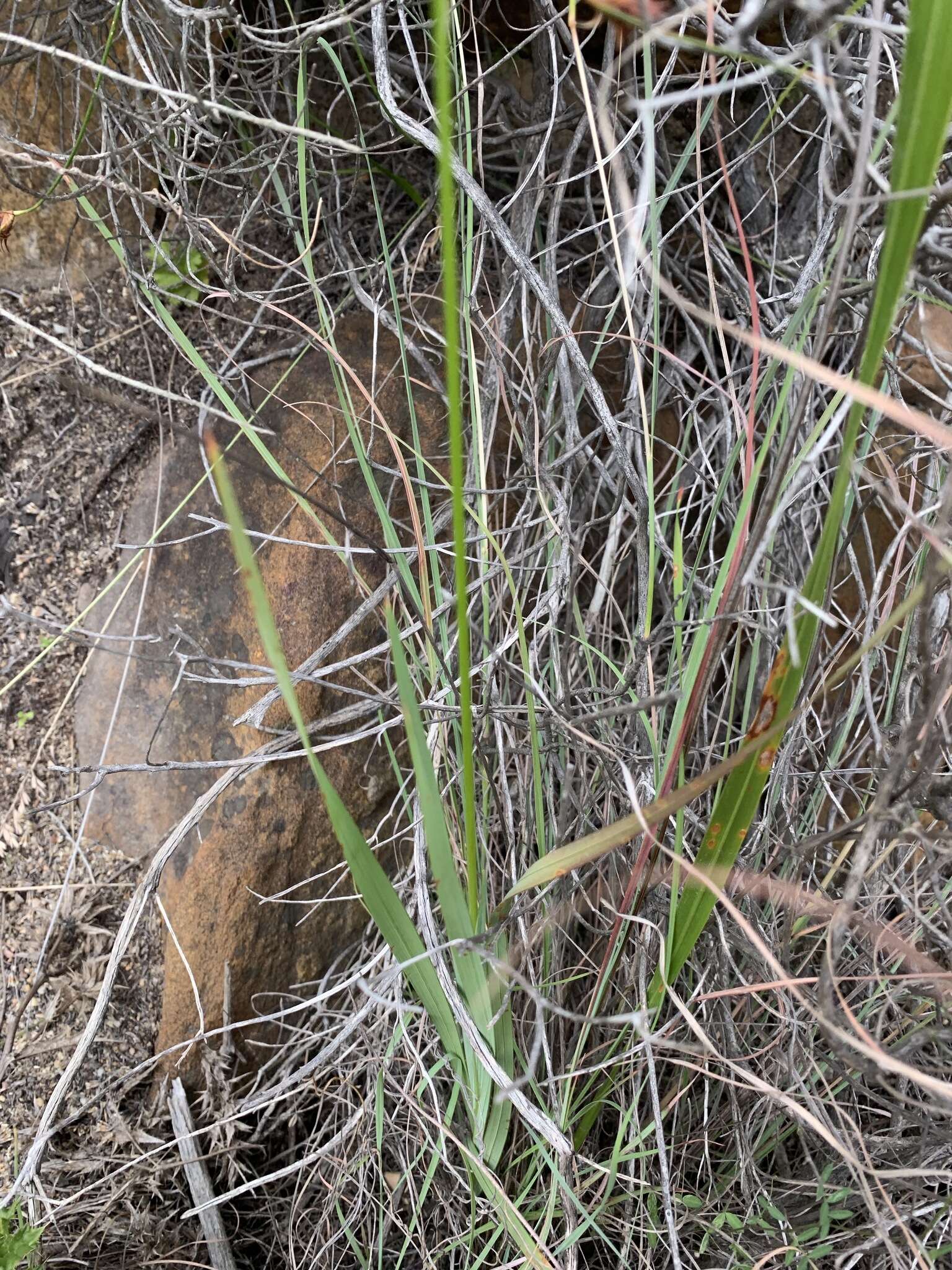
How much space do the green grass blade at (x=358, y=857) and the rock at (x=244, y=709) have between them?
0.32 metres

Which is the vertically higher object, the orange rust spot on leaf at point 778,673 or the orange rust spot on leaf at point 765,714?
the orange rust spot on leaf at point 778,673

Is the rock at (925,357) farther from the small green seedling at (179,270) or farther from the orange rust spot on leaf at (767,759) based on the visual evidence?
the small green seedling at (179,270)

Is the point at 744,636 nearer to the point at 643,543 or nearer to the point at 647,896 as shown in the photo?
the point at 643,543

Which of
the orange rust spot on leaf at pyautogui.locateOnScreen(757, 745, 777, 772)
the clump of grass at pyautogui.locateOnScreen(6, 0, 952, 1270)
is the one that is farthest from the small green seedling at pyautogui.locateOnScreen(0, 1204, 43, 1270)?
the orange rust spot on leaf at pyautogui.locateOnScreen(757, 745, 777, 772)

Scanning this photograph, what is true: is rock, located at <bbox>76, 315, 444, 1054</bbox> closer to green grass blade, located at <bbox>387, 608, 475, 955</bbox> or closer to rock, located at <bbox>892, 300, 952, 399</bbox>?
green grass blade, located at <bbox>387, 608, 475, 955</bbox>

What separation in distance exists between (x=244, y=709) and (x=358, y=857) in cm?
48

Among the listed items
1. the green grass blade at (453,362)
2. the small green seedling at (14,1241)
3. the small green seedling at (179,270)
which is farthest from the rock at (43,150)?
the small green seedling at (14,1241)

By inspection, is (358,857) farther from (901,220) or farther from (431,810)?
(901,220)

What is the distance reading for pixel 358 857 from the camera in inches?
25.1

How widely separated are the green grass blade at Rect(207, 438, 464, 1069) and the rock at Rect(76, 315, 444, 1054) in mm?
323

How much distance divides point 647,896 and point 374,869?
308 millimetres

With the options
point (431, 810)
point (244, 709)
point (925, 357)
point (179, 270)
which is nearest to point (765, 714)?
point (431, 810)

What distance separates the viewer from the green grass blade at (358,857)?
44cm

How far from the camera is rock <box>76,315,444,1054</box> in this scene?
1.05 metres
